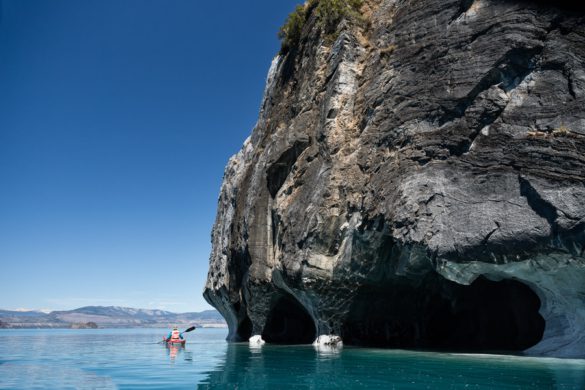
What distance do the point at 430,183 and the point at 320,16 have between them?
1740 centimetres

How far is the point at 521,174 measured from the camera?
65.9ft

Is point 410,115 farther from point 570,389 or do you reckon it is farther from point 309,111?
point 570,389

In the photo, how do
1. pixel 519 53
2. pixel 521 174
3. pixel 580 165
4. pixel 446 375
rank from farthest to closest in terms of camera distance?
1. pixel 519 53
2. pixel 521 174
3. pixel 580 165
4. pixel 446 375

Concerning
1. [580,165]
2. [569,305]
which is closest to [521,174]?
[580,165]

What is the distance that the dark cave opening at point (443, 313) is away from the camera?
28.0 meters

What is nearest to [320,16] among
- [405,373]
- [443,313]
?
[443,313]

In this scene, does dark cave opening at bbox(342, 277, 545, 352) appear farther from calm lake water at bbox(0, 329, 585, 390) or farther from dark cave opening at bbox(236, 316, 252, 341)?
dark cave opening at bbox(236, 316, 252, 341)

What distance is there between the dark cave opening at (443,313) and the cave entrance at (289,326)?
30.4 ft

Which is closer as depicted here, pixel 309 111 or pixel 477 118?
pixel 477 118

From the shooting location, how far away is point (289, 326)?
132 ft

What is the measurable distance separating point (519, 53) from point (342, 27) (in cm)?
1276

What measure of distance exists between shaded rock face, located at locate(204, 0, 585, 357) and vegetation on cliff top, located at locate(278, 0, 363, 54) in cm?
84

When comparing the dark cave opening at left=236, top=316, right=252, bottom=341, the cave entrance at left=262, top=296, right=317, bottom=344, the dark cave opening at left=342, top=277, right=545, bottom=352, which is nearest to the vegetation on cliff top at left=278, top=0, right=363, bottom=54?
the dark cave opening at left=342, top=277, right=545, bottom=352

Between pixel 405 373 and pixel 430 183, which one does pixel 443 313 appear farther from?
pixel 405 373
